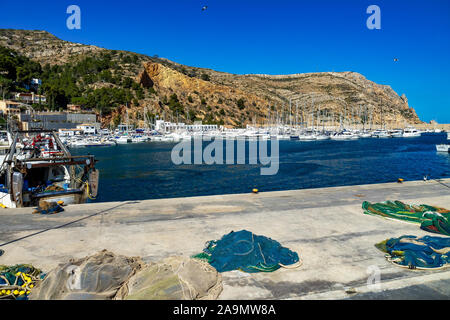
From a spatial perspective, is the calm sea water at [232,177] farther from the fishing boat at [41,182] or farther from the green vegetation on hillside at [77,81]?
the green vegetation on hillside at [77,81]

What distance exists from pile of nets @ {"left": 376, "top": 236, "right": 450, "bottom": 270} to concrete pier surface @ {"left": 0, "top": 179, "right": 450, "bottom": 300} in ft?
0.63

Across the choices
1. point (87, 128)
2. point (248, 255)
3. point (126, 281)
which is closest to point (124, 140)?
point (87, 128)

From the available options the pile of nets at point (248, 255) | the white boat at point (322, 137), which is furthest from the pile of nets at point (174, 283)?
the white boat at point (322, 137)

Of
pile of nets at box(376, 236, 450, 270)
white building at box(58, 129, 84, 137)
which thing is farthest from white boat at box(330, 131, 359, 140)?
pile of nets at box(376, 236, 450, 270)

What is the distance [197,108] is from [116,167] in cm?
8491

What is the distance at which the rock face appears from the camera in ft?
375

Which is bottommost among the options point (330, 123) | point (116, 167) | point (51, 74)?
point (116, 167)

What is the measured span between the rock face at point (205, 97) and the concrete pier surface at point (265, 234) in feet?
309

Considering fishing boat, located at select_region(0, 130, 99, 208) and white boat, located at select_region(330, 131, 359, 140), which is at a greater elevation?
white boat, located at select_region(330, 131, 359, 140)

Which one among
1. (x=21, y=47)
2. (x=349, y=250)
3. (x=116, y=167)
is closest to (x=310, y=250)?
(x=349, y=250)

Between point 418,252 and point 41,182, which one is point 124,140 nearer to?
point 41,182

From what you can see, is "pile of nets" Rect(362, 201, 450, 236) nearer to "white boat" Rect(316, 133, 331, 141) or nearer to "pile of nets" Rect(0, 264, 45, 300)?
"pile of nets" Rect(0, 264, 45, 300)
